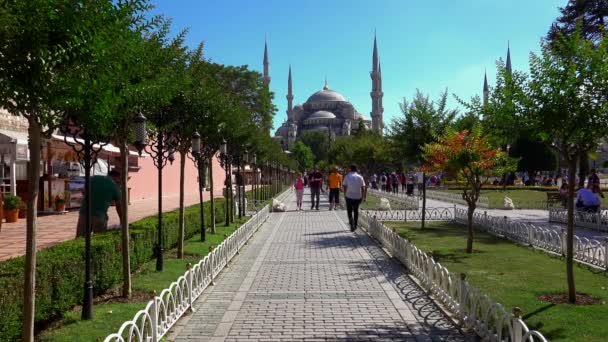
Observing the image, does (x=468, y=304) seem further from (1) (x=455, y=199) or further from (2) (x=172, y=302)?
(1) (x=455, y=199)

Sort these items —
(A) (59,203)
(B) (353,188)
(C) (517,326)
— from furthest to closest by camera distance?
(A) (59,203), (B) (353,188), (C) (517,326)

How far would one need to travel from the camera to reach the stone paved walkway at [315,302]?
5305 millimetres

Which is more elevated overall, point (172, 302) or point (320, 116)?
point (320, 116)

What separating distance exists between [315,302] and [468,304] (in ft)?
6.49

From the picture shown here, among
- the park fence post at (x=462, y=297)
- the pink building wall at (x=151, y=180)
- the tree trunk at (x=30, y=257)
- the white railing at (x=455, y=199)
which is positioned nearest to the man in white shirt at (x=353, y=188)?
the park fence post at (x=462, y=297)

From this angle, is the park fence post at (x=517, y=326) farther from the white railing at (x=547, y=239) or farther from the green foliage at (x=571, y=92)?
the white railing at (x=547, y=239)

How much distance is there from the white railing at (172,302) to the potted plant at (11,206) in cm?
757

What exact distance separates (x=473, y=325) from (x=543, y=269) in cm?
360

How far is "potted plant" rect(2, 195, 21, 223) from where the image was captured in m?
13.7

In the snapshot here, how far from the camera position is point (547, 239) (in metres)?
10.5

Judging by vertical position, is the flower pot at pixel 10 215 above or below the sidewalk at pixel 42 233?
above

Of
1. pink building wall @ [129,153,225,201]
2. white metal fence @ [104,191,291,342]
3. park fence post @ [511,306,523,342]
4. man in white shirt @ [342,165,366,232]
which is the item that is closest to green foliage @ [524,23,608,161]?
park fence post @ [511,306,523,342]

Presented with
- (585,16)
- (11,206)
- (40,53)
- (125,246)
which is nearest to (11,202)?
(11,206)

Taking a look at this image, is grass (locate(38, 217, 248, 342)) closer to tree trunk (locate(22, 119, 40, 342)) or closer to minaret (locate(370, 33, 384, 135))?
tree trunk (locate(22, 119, 40, 342))
